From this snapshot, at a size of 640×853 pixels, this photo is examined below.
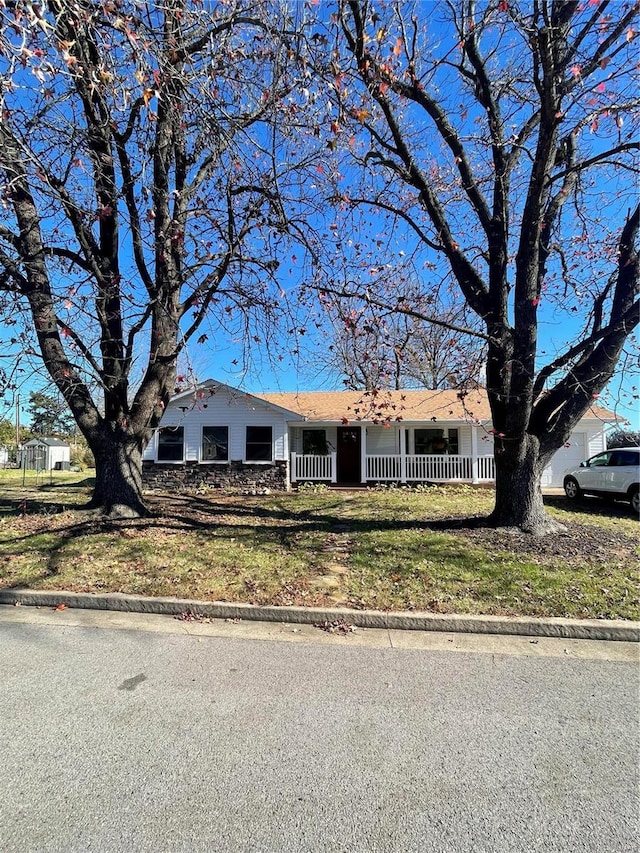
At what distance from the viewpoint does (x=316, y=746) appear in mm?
2785

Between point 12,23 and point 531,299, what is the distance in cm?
679

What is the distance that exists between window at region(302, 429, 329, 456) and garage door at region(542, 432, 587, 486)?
8.62 m

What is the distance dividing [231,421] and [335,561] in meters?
12.0

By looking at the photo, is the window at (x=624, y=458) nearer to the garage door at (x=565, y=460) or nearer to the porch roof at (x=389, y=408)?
the porch roof at (x=389, y=408)

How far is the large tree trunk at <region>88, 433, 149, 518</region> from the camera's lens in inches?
358

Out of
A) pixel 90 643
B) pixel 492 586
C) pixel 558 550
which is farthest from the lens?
pixel 558 550

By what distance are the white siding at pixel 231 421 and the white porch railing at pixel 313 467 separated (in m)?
1.00

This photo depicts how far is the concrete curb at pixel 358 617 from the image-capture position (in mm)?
4555

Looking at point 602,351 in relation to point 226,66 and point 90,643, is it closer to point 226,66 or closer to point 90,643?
point 226,66

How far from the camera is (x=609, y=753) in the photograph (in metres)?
2.76

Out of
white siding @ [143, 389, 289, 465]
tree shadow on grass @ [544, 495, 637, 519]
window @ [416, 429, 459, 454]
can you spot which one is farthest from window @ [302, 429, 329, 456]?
tree shadow on grass @ [544, 495, 637, 519]

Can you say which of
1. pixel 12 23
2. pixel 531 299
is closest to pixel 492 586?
pixel 531 299

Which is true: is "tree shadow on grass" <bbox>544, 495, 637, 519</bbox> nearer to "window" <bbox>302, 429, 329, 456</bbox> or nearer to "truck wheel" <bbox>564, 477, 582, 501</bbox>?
"truck wheel" <bbox>564, 477, 582, 501</bbox>

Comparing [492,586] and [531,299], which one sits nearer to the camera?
[492,586]
